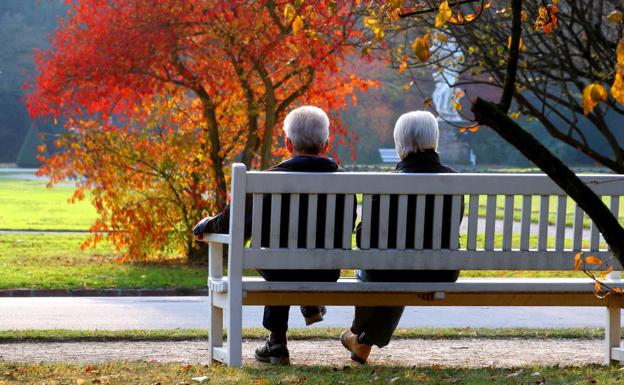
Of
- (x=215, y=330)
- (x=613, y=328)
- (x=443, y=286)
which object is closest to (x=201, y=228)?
(x=215, y=330)

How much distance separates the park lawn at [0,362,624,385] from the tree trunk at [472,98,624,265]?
3.69 ft

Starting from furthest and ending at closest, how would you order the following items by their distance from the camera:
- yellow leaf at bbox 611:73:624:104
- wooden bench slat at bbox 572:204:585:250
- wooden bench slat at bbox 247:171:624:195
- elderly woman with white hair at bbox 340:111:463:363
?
wooden bench slat at bbox 572:204:585:250 < elderly woman with white hair at bbox 340:111:463:363 < wooden bench slat at bbox 247:171:624:195 < yellow leaf at bbox 611:73:624:104

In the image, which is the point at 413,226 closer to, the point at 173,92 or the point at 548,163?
the point at 548,163

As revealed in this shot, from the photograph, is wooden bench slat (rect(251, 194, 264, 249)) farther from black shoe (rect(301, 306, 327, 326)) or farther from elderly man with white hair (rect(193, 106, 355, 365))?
black shoe (rect(301, 306, 327, 326))

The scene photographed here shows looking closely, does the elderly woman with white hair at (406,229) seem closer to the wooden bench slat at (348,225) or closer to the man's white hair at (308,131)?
the wooden bench slat at (348,225)

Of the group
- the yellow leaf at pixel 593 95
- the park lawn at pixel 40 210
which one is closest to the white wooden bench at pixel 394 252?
the yellow leaf at pixel 593 95

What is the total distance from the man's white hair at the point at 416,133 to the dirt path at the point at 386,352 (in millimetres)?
1221

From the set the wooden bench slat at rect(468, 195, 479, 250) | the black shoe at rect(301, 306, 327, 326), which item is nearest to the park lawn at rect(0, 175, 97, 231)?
the black shoe at rect(301, 306, 327, 326)

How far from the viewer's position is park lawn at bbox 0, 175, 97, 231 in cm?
2280

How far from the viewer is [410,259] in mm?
5645

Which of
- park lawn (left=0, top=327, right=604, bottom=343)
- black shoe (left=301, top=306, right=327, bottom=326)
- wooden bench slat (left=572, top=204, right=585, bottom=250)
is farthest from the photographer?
park lawn (left=0, top=327, right=604, bottom=343)

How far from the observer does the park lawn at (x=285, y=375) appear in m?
5.07

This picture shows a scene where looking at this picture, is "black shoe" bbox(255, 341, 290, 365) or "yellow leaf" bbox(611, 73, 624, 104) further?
"black shoe" bbox(255, 341, 290, 365)

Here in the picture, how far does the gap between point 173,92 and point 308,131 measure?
336 inches
